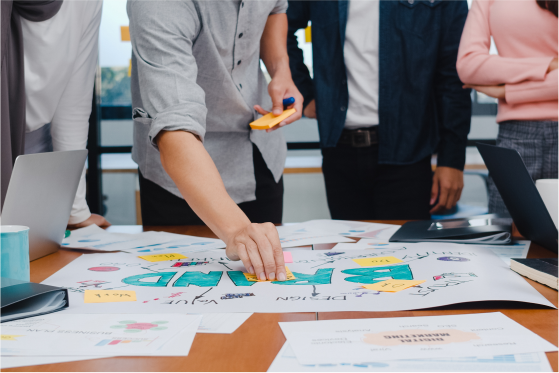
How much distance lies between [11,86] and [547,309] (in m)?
1.24

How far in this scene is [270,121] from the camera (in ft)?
3.43

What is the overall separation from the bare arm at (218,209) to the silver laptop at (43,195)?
196 millimetres

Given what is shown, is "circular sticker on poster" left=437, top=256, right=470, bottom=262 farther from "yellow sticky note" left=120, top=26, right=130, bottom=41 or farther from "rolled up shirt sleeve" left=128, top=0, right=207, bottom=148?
"yellow sticky note" left=120, top=26, right=130, bottom=41

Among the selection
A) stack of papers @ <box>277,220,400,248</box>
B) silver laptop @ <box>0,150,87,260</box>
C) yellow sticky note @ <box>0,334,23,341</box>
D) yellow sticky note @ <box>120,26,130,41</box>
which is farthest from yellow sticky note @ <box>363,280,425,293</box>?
yellow sticky note @ <box>120,26,130,41</box>

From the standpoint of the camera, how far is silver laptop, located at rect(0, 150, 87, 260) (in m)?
0.82

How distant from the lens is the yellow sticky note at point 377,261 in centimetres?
81

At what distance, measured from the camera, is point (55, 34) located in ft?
3.99

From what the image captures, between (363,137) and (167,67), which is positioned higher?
(167,67)

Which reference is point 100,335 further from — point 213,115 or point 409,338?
point 213,115

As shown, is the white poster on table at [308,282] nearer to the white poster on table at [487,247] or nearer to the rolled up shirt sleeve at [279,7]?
the white poster on table at [487,247]

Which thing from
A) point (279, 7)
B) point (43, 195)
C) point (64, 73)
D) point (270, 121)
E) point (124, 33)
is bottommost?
point (43, 195)

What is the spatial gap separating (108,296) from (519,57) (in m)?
1.28

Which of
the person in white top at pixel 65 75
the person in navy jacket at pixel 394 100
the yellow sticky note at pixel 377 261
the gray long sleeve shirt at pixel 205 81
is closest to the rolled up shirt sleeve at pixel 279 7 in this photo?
the gray long sleeve shirt at pixel 205 81

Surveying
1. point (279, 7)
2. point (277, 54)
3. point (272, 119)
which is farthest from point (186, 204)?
point (279, 7)
